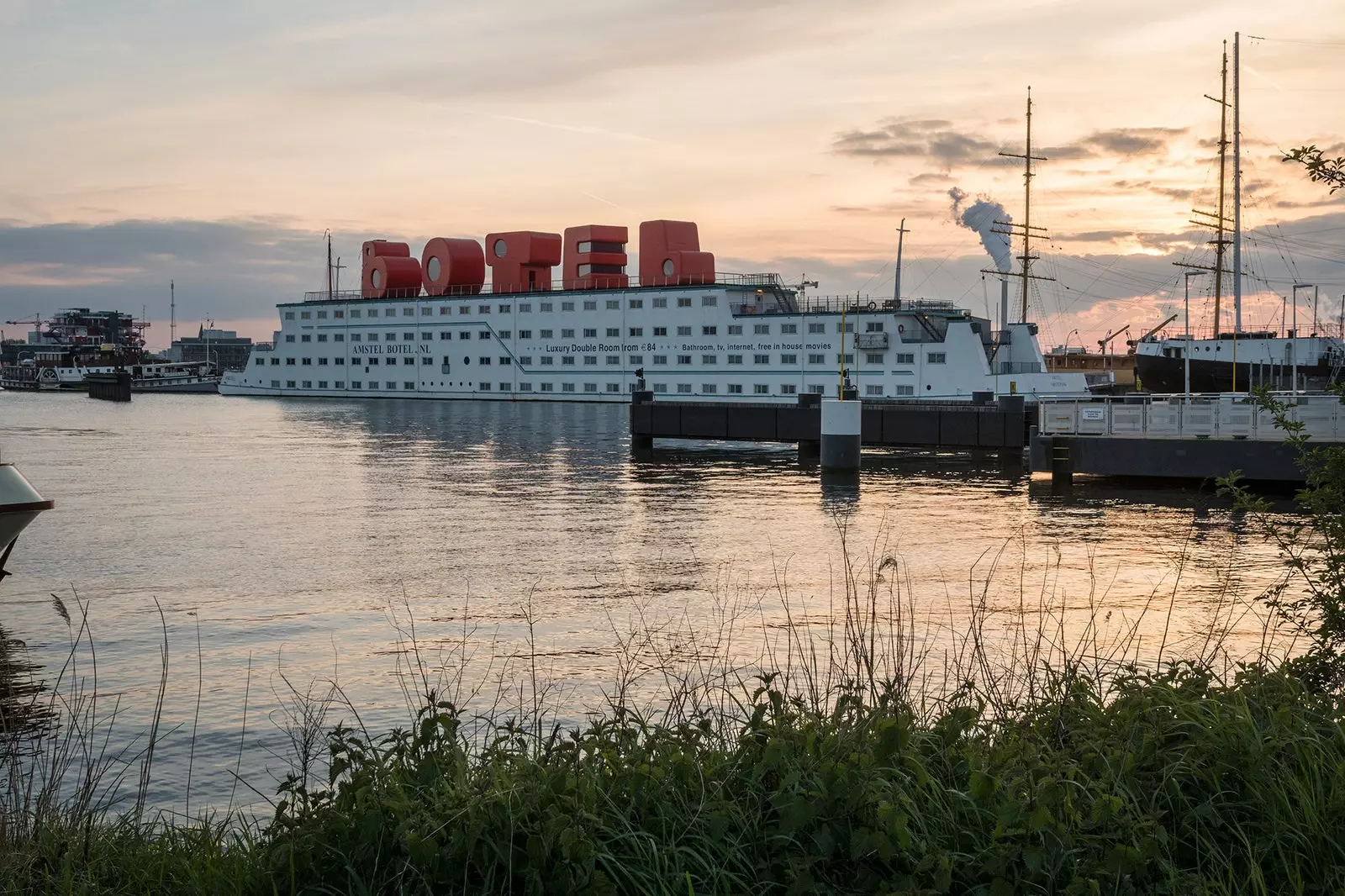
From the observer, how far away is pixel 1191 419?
99.6 ft

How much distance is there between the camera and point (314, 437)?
187ft

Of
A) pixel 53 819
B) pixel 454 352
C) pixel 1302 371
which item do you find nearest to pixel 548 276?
pixel 454 352

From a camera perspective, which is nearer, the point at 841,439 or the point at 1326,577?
the point at 1326,577

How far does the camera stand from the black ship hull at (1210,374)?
7256 centimetres

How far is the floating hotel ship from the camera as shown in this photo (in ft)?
258

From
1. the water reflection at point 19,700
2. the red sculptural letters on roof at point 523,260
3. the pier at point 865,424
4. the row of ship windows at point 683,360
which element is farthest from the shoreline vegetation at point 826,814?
the red sculptural letters on roof at point 523,260

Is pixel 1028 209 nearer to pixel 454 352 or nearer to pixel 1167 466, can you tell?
pixel 454 352

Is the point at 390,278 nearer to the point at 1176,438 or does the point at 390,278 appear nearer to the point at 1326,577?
the point at 1176,438

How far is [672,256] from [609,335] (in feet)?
26.0

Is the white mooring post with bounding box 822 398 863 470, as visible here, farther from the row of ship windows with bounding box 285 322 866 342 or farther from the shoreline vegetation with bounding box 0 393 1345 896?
the row of ship windows with bounding box 285 322 866 342

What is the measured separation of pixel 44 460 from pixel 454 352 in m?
63.0

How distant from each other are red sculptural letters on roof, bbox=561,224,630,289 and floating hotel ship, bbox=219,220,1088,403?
0.15m

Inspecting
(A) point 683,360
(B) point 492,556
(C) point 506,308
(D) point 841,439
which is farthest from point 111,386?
(B) point 492,556

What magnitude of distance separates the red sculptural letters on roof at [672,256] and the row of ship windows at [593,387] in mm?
8504
